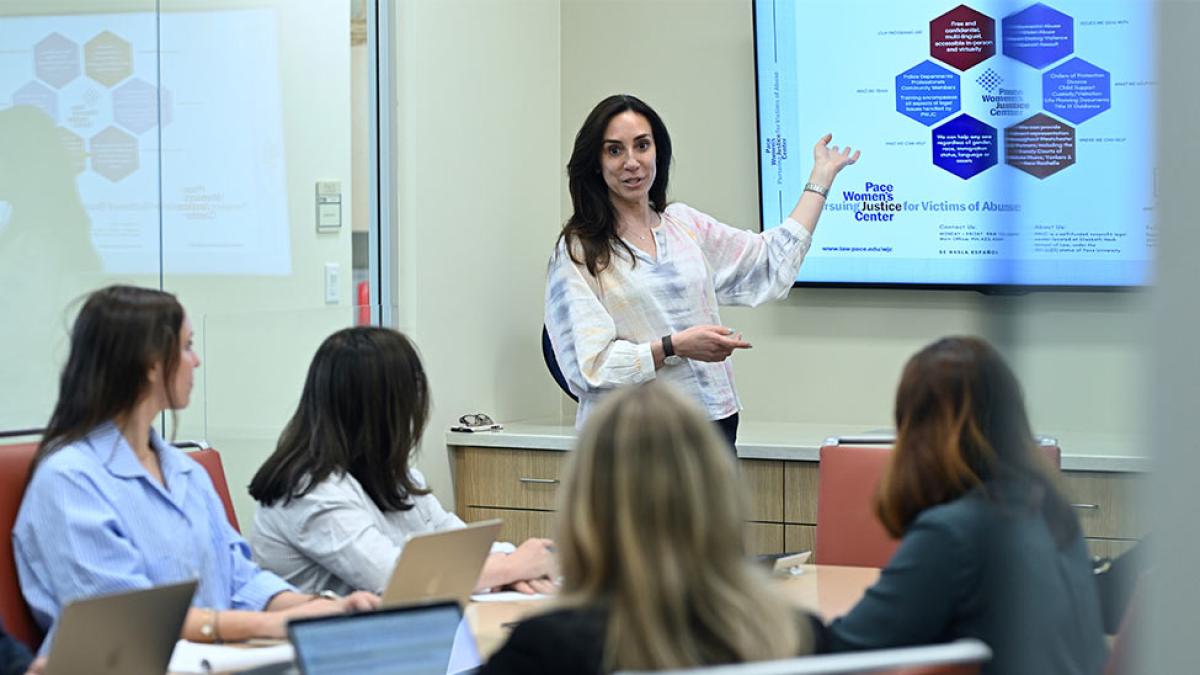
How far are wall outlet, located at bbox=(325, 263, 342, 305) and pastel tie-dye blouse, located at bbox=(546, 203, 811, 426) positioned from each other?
0.79 meters

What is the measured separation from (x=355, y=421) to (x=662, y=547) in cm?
129

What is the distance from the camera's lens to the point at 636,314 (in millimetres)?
3742

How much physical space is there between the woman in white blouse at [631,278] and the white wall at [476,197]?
30.2 inches

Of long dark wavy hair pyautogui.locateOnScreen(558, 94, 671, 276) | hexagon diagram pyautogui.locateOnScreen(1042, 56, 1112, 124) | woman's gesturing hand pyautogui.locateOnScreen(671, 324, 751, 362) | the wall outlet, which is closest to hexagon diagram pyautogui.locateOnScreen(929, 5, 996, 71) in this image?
long dark wavy hair pyautogui.locateOnScreen(558, 94, 671, 276)

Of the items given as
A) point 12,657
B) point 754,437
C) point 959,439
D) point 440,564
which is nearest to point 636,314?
point 754,437

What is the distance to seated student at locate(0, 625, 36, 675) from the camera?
207 cm

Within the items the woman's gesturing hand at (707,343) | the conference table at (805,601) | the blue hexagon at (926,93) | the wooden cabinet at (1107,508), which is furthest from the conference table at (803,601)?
the blue hexagon at (926,93)

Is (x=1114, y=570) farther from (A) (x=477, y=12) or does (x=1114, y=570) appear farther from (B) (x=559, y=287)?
(A) (x=477, y=12)

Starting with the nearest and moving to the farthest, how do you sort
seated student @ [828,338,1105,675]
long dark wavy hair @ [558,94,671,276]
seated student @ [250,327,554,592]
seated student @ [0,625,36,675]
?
seated student @ [828,338,1105,675], seated student @ [0,625,36,675], seated student @ [250,327,554,592], long dark wavy hair @ [558,94,671,276]

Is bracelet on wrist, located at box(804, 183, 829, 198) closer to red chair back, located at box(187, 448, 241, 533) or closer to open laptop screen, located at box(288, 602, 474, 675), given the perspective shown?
red chair back, located at box(187, 448, 241, 533)

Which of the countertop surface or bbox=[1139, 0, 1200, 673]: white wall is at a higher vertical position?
bbox=[1139, 0, 1200, 673]: white wall

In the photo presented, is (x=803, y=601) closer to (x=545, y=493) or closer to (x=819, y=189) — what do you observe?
(x=819, y=189)

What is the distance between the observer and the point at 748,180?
16.5 ft

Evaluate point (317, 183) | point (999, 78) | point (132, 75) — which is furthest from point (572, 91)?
point (999, 78)
